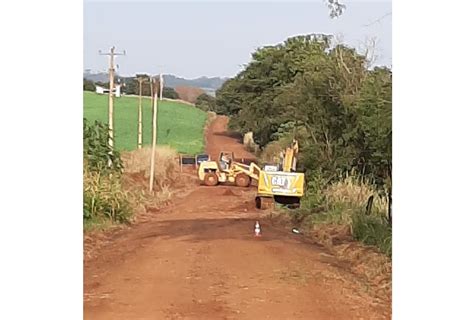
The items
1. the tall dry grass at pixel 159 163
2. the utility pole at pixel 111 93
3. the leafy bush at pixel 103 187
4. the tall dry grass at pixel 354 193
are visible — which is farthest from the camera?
the tall dry grass at pixel 354 193

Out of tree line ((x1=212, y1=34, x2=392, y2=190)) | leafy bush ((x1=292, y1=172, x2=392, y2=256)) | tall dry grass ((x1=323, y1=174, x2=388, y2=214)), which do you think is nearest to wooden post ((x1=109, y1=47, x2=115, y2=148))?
Answer: tree line ((x1=212, y1=34, x2=392, y2=190))

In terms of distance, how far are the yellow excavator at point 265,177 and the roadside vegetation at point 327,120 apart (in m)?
0.06

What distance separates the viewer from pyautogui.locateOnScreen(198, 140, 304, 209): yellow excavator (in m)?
4.05

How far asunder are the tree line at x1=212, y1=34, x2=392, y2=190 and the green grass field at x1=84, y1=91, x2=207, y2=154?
158mm

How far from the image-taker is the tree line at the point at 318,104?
13.1 ft

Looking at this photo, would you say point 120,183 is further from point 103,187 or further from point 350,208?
point 350,208

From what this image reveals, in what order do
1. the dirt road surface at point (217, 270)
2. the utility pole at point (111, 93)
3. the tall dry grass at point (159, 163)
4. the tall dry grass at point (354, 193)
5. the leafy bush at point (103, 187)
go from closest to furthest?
the dirt road surface at point (217, 270), the utility pole at point (111, 93), the leafy bush at point (103, 187), the tall dry grass at point (159, 163), the tall dry grass at point (354, 193)

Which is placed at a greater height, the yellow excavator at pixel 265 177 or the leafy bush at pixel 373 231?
the yellow excavator at pixel 265 177

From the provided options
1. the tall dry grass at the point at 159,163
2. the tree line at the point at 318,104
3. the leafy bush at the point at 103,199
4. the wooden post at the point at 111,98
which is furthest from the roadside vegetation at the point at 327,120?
the leafy bush at the point at 103,199

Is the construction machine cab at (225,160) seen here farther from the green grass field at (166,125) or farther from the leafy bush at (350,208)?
the leafy bush at (350,208)
